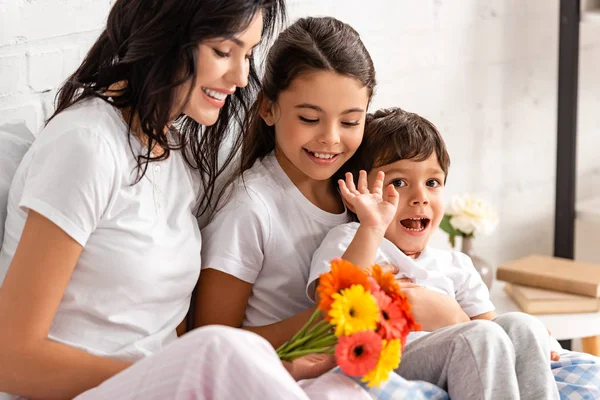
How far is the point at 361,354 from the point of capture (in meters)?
1.20

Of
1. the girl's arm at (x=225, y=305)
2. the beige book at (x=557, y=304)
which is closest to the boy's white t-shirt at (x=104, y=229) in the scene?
the girl's arm at (x=225, y=305)

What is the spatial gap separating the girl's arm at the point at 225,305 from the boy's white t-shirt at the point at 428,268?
0.07 metres

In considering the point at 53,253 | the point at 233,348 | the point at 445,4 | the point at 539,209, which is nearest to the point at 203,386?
the point at 233,348

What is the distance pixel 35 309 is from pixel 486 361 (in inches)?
26.0

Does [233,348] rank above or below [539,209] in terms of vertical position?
above

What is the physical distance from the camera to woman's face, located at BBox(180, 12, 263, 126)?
1348 mm

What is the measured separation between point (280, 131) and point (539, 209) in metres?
1.69

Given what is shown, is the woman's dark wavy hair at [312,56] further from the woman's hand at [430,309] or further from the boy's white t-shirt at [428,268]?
the woman's hand at [430,309]

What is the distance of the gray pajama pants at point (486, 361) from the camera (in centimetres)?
133

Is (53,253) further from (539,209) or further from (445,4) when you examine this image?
(539,209)

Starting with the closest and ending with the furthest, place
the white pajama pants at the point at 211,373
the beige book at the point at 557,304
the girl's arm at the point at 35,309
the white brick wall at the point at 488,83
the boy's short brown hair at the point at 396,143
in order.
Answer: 1. the white pajama pants at the point at 211,373
2. the girl's arm at the point at 35,309
3. the boy's short brown hair at the point at 396,143
4. the beige book at the point at 557,304
5. the white brick wall at the point at 488,83

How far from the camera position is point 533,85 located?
2.92 metres

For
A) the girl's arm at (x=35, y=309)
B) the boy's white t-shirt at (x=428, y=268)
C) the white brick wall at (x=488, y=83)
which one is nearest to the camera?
the girl's arm at (x=35, y=309)

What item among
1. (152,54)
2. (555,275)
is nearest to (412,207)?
(152,54)
